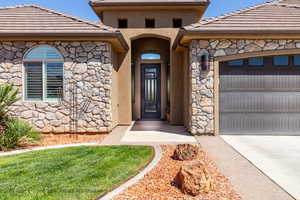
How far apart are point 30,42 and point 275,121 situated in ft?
33.8

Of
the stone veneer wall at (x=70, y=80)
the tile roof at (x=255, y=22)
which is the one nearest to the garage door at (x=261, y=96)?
the tile roof at (x=255, y=22)

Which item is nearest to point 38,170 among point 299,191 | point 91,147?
point 91,147

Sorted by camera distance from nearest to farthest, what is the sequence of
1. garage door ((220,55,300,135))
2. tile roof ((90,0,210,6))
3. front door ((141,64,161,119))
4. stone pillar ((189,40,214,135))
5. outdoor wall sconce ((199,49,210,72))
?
outdoor wall sconce ((199,49,210,72)) → stone pillar ((189,40,214,135)) → garage door ((220,55,300,135)) → tile roof ((90,0,210,6)) → front door ((141,64,161,119))

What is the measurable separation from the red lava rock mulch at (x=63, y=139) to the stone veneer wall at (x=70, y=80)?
276mm

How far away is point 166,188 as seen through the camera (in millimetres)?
4066

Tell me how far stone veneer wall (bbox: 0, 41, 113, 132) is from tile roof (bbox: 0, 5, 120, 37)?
49 centimetres

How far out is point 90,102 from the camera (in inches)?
364

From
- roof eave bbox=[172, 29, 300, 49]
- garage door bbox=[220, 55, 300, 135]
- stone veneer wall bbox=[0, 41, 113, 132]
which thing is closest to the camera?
roof eave bbox=[172, 29, 300, 49]

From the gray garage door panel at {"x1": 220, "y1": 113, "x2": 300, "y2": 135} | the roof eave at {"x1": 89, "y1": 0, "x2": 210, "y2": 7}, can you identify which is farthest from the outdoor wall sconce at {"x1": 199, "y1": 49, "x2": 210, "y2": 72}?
the roof eave at {"x1": 89, "y1": 0, "x2": 210, "y2": 7}

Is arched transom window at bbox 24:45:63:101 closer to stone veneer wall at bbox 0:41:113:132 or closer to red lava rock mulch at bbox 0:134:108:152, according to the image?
stone veneer wall at bbox 0:41:113:132

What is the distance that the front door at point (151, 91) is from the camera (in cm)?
1421

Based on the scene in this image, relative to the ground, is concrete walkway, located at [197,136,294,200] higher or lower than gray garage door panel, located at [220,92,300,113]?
lower

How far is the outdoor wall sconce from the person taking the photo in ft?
28.3

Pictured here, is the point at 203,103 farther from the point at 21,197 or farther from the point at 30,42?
the point at 30,42
